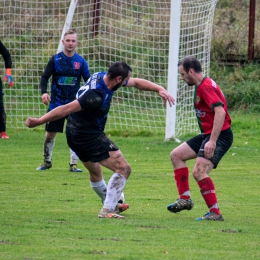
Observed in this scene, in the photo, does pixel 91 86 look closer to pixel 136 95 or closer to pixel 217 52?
pixel 136 95

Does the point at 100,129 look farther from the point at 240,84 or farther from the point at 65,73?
the point at 240,84

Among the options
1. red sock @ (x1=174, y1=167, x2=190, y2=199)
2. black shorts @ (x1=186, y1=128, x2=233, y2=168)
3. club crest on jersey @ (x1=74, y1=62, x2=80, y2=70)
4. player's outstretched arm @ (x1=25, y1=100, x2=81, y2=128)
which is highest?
club crest on jersey @ (x1=74, y1=62, x2=80, y2=70)

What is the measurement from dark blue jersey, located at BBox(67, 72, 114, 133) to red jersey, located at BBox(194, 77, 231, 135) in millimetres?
929

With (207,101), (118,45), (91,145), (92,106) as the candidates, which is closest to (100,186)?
(91,145)

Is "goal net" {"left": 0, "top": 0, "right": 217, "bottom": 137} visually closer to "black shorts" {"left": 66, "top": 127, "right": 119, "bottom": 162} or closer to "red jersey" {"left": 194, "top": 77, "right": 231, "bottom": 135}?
"red jersey" {"left": 194, "top": 77, "right": 231, "bottom": 135}

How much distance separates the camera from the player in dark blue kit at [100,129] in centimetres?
743

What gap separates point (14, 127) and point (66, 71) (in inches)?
234

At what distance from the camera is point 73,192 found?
944cm

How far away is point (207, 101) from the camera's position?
294 inches

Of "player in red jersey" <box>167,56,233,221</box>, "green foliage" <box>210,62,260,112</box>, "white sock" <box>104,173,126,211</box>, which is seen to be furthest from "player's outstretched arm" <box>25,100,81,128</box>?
"green foliage" <box>210,62,260,112</box>

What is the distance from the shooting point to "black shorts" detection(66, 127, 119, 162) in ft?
24.9

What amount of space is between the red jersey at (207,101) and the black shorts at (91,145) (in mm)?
994

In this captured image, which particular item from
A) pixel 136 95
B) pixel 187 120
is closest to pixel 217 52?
pixel 136 95

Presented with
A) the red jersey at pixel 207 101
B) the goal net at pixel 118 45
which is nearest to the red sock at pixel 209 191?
the red jersey at pixel 207 101
